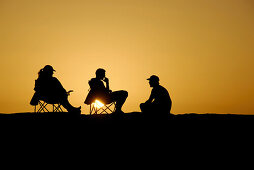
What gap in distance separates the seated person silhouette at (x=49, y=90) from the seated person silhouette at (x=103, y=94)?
2.12 ft

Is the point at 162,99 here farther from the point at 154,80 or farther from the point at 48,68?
the point at 48,68

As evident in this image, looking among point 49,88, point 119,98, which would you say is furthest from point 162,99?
point 49,88

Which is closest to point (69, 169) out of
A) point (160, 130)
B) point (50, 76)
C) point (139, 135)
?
point (139, 135)

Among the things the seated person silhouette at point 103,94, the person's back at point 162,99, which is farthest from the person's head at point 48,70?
the person's back at point 162,99

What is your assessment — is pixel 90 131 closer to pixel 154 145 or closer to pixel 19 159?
pixel 154 145

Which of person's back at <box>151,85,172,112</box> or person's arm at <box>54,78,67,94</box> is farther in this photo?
person's arm at <box>54,78,67,94</box>

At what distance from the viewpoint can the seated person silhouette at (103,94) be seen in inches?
359

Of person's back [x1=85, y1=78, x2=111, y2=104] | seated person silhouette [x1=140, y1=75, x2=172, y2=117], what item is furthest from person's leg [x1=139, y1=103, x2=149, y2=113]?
person's back [x1=85, y1=78, x2=111, y2=104]

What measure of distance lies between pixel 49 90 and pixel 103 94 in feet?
5.17

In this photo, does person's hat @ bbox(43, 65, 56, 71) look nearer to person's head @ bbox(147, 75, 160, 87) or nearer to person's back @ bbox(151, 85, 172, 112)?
person's head @ bbox(147, 75, 160, 87)

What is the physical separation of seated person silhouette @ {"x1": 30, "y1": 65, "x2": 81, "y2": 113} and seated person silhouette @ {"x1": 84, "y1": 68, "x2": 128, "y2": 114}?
0.65 m

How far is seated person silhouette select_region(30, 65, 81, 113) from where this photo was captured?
29.0 ft

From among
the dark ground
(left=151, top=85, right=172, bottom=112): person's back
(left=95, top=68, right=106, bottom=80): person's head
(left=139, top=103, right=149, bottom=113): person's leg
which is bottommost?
the dark ground

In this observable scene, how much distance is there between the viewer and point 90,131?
6.50m
